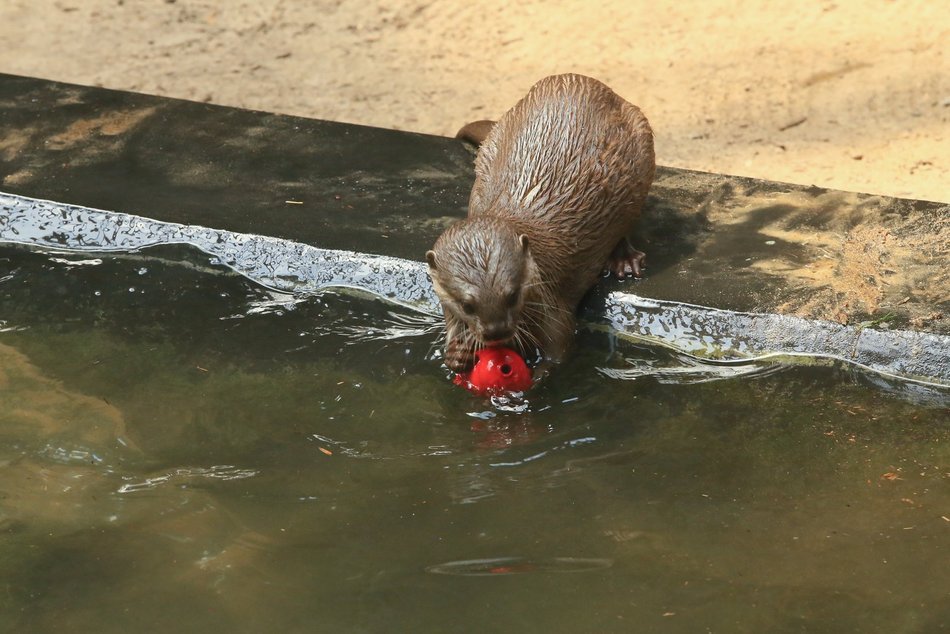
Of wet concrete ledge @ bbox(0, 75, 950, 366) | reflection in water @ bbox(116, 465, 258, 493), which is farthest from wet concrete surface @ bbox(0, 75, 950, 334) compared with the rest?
reflection in water @ bbox(116, 465, 258, 493)

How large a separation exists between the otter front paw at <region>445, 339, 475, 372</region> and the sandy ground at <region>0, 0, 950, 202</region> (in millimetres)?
2184

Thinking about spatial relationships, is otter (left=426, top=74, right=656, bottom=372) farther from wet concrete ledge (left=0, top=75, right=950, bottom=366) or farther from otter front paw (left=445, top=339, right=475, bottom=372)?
wet concrete ledge (left=0, top=75, right=950, bottom=366)

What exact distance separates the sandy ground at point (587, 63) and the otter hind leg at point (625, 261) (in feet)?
5.14

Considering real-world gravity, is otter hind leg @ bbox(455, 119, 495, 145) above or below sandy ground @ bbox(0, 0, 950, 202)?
below

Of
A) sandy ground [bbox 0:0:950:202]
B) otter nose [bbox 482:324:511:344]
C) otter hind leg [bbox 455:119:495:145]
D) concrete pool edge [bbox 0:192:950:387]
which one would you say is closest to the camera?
otter nose [bbox 482:324:511:344]

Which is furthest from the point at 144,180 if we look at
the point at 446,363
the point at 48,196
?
the point at 446,363

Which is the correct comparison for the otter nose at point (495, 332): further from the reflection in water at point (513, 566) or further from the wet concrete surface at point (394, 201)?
the reflection in water at point (513, 566)

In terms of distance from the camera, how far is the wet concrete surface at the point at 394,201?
10.6ft

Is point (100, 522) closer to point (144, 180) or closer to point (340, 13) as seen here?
point (144, 180)

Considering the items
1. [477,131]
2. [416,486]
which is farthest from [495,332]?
[477,131]

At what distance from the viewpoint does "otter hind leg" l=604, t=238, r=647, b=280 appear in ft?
11.1

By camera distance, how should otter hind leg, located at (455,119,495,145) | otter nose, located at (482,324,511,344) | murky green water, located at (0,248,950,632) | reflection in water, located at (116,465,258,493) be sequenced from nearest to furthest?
murky green water, located at (0,248,950,632)
reflection in water, located at (116,465,258,493)
otter nose, located at (482,324,511,344)
otter hind leg, located at (455,119,495,145)

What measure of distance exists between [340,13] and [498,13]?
874 mm

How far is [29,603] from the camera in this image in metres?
2.35
